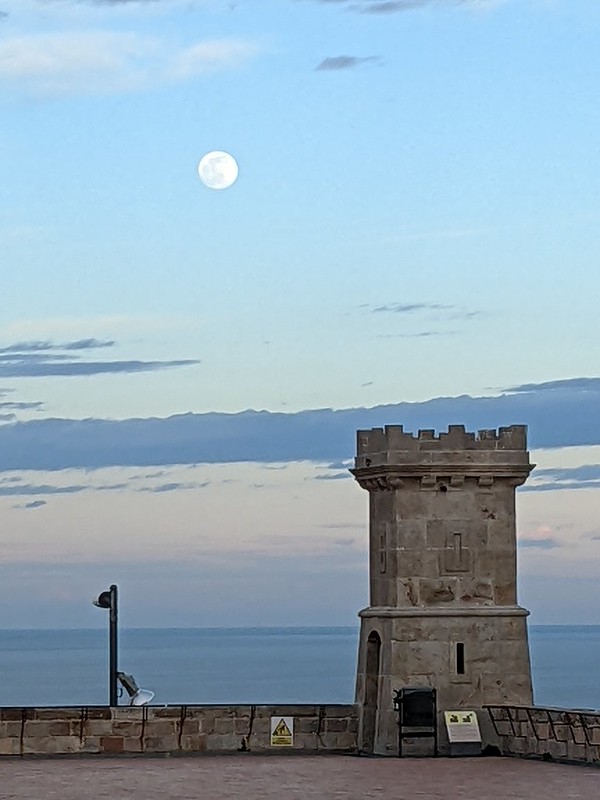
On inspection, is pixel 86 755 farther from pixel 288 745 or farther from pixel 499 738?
pixel 499 738

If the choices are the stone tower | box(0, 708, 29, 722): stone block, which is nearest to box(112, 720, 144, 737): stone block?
box(0, 708, 29, 722): stone block

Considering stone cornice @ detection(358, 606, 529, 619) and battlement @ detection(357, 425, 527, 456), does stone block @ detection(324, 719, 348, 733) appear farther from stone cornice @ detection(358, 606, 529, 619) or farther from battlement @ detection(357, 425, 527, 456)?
battlement @ detection(357, 425, 527, 456)

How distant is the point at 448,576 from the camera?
26922mm

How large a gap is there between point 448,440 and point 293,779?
18.2ft

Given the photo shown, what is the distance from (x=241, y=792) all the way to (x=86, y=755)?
192 inches

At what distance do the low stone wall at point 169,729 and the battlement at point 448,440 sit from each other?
3.62 metres

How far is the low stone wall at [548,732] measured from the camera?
961 inches

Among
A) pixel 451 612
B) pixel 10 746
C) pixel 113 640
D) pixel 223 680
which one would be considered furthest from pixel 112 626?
pixel 223 680

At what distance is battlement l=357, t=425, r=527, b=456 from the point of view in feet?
88.5

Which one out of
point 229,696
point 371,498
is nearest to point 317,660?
point 229,696

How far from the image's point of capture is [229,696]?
110125 mm

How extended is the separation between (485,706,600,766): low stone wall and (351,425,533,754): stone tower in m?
0.55

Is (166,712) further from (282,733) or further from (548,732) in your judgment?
(548,732)

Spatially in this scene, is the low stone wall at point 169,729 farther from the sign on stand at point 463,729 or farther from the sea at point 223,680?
the sea at point 223,680
